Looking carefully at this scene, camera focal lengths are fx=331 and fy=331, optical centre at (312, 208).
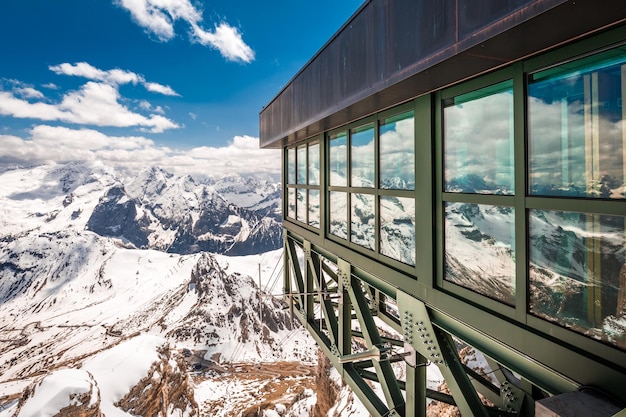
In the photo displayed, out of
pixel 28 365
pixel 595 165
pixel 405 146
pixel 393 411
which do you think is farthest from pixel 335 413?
pixel 28 365

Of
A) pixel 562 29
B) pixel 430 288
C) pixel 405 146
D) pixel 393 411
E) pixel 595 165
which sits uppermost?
pixel 562 29

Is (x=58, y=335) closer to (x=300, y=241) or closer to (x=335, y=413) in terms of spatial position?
(x=335, y=413)

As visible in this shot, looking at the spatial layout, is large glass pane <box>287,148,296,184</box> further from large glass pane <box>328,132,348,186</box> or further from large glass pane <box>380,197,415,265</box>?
large glass pane <box>380,197,415,265</box>

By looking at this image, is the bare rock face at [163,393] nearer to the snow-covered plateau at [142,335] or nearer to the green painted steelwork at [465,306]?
the snow-covered plateau at [142,335]

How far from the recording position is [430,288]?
349 centimetres

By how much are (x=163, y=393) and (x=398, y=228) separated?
21.5m

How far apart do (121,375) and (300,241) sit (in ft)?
56.3

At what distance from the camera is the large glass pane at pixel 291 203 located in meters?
Answer: 8.66

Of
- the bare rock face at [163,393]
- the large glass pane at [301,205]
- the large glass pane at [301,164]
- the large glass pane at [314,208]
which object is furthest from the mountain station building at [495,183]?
the bare rock face at [163,393]

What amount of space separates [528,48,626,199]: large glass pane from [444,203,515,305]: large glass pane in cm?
44

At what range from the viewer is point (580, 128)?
2.23 m

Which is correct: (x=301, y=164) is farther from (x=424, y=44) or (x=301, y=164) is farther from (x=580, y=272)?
(x=580, y=272)

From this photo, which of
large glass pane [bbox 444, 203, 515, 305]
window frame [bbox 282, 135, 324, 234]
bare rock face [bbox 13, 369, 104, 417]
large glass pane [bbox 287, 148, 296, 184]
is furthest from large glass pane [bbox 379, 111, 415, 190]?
bare rock face [bbox 13, 369, 104, 417]

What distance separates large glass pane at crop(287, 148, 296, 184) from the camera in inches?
330
